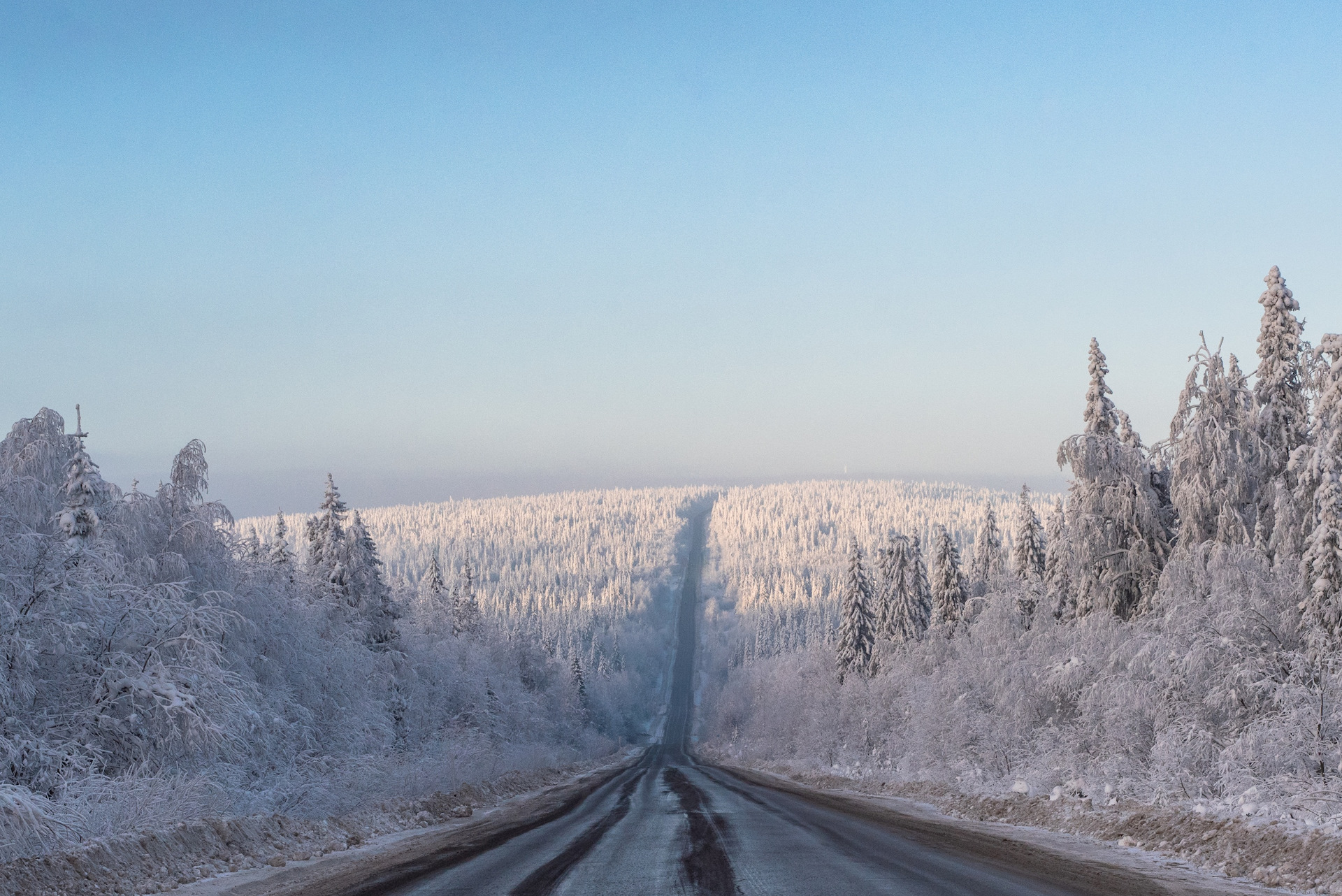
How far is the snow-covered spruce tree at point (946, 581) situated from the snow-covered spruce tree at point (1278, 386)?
3459 cm

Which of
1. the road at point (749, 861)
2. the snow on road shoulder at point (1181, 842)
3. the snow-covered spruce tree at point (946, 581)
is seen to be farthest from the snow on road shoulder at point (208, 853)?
the snow-covered spruce tree at point (946, 581)

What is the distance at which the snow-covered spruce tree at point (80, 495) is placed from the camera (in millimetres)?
18938

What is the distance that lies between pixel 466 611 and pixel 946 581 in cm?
4151

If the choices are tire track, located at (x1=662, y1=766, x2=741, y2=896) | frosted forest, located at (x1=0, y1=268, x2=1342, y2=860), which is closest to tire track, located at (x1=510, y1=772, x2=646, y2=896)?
tire track, located at (x1=662, y1=766, x2=741, y2=896)

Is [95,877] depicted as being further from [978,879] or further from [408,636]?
[408,636]

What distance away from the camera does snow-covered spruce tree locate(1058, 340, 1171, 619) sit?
25.5 meters

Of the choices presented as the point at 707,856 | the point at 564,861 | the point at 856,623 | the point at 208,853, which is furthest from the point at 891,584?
the point at 208,853

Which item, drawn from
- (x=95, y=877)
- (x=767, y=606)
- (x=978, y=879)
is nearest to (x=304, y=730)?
(x=95, y=877)

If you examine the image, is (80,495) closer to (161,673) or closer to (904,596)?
(161,673)

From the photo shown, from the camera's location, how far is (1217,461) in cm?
2131

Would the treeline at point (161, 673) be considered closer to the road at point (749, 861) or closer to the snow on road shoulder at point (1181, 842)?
the road at point (749, 861)

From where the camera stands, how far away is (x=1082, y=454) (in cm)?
2586

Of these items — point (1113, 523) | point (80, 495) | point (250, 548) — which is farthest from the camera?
point (250, 548)

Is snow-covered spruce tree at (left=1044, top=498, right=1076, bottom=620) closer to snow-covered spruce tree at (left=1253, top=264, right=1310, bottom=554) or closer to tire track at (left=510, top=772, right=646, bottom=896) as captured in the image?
snow-covered spruce tree at (left=1253, top=264, right=1310, bottom=554)
